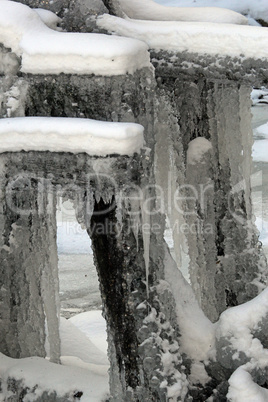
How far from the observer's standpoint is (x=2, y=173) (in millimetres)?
2166

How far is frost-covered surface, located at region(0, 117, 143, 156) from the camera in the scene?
75.9 inches

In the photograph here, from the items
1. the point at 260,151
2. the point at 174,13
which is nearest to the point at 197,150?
the point at 174,13

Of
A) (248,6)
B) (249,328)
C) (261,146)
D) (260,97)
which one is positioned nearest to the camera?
(249,328)

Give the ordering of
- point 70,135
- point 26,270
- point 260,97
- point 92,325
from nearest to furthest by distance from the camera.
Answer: point 70,135
point 26,270
point 92,325
point 260,97

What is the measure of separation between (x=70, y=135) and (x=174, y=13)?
809 millimetres

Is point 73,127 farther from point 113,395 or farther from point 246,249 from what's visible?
point 246,249

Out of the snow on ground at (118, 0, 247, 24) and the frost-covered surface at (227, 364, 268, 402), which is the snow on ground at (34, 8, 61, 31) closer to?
the snow on ground at (118, 0, 247, 24)

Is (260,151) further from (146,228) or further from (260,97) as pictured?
(146,228)

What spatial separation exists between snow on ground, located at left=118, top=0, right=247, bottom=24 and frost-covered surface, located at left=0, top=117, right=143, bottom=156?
0.70 meters

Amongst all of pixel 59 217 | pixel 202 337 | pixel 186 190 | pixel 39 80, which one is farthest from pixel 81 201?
pixel 59 217

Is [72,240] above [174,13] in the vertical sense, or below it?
below

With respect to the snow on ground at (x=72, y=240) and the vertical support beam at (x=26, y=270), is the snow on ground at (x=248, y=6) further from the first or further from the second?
the vertical support beam at (x=26, y=270)

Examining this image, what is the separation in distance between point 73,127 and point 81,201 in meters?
0.26

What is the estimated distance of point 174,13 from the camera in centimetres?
252
